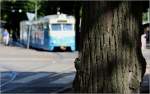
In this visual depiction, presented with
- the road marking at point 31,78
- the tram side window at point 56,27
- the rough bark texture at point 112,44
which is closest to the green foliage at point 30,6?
the tram side window at point 56,27

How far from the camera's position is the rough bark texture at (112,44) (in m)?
4.55

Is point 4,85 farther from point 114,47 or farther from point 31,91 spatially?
point 114,47

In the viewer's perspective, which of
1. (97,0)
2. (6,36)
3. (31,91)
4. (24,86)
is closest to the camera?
(97,0)

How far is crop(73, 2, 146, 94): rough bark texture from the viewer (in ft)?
14.9

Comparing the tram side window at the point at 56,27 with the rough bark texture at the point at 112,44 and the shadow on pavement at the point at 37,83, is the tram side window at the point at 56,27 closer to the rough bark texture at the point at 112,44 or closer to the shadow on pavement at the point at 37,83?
the shadow on pavement at the point at 37,83

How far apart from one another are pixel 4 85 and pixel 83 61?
11095 mm

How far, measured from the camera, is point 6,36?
5081cm

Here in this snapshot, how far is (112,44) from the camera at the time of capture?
180 inches

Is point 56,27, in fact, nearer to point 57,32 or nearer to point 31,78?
point 57,32

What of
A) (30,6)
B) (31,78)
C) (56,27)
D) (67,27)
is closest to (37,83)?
(31,78)

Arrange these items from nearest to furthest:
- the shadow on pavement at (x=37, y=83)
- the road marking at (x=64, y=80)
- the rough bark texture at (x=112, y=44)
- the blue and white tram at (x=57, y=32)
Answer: the rough bark texture at (x=112, y=44) → the shadow on pavement at (x=37, y=83) → the road marking at (x=64, y=80) → the blue and white tram at (x=57, y=32)

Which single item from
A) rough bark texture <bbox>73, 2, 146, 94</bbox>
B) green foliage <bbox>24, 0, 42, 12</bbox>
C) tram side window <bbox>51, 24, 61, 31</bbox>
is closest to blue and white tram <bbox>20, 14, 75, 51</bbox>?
tram side window <bbox>51, 24, 61, 31</bbox>

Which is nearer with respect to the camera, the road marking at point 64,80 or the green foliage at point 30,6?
the road marking at point 64,80

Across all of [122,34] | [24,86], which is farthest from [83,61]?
[24,86]
